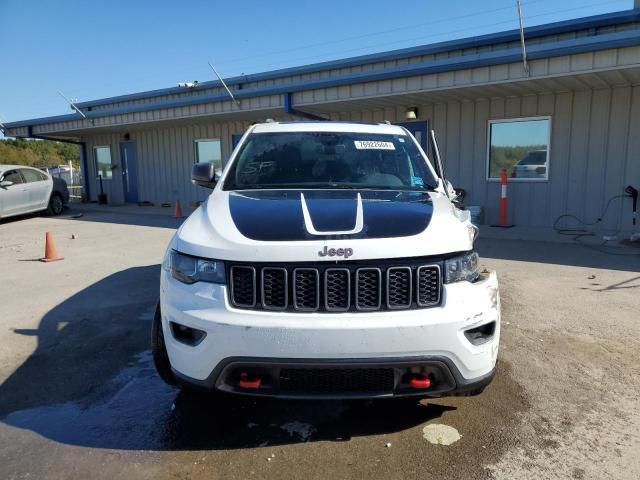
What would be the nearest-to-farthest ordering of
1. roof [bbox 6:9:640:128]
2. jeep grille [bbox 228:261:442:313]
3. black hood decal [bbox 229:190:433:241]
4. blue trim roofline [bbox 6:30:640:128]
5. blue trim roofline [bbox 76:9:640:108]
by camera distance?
jeep grille [bbox 228:261:442:313] → black hood decal [bbox 229:190:433:241] → blue trim roofline [bbox 6:30:640:128] → roof [bbox 6:9:640:128] → blue trim roofline [bbox 76:9:640:108]

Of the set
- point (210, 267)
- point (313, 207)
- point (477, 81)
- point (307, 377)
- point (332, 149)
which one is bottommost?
point (307, 377)

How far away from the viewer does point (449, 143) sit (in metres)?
12.1

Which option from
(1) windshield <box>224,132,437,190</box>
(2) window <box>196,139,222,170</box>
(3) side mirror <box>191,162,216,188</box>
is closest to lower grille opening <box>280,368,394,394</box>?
(1) windshield <box>224,132,437,190</box>

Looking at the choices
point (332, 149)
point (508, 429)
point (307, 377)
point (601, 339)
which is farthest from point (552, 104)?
point (307, 377)

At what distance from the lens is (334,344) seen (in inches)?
93.2

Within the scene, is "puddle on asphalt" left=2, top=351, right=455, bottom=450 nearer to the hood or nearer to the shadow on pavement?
the shadow on pavement

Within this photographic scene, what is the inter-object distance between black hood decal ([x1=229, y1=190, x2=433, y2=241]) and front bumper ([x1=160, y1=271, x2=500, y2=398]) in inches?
15.5

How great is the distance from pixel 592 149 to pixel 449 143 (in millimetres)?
3130

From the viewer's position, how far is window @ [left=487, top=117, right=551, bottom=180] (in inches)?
426

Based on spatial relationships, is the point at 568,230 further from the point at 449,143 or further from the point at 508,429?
the point at 508,429

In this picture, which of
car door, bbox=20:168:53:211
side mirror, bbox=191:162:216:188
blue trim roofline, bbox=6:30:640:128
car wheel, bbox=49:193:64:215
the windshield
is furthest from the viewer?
car wheel, bbox=49:193:64:215

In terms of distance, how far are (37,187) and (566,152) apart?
47.7ft

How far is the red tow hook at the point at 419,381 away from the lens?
2471 millimetres

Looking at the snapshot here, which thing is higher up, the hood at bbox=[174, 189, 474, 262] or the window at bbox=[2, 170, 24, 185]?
the window at bbox=[2, 170, 24, 185]
